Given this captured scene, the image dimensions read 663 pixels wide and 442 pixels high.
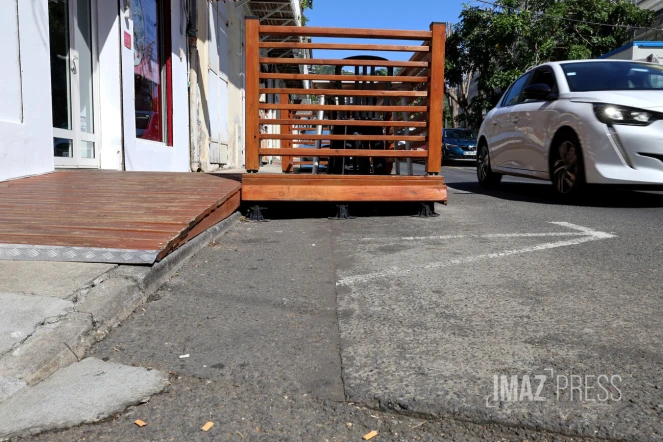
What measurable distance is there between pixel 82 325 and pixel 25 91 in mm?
4529

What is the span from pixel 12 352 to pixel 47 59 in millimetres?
5318

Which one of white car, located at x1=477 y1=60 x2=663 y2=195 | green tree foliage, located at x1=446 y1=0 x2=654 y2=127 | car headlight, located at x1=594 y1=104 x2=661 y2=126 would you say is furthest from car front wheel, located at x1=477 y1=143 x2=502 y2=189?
green tree foliage, located at x1=446 y1=0 x2=654 y2=127

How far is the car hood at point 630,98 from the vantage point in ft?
19.1

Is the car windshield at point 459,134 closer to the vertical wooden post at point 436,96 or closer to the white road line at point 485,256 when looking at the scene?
the vertical wooden post at point 436,96

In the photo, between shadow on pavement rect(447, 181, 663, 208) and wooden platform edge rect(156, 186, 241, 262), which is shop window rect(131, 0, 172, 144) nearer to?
wooden platform edge rect(156, 186, 241, 262)

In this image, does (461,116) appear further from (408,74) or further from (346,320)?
(346,320)

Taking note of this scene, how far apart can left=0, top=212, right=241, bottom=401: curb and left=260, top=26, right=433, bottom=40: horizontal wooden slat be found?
2.94 m

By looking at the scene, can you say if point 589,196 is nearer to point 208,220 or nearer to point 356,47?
point 356,47

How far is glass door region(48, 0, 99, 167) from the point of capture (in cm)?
696

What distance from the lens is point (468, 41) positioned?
30.2m

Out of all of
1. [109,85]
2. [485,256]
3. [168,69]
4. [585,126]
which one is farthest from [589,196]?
[168,69]

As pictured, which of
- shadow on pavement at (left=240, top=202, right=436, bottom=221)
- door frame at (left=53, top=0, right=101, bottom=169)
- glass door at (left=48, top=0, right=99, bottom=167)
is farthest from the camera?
door frame at (left=53, top=0, right=101, bottom=169)

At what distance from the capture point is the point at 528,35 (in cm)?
2773

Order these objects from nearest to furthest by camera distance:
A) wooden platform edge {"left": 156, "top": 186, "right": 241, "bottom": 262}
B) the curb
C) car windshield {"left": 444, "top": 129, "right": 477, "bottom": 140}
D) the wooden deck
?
the curb → the wooden deck → wooden platform edge {"left": 156, "top": 186, "right": 241, "bottom": 262} → car windshield {"left": 444, "top": 129, "right": 477, "bottom": 140}
